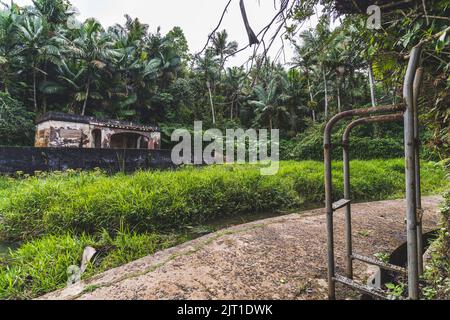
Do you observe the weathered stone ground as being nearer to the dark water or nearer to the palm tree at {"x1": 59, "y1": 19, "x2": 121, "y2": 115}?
the dark water

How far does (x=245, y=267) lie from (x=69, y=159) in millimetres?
7034

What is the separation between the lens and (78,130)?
34.9 feet

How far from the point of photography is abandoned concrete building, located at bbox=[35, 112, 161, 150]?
32.7 feet

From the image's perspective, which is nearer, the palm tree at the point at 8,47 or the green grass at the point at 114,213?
the green grass at the point at 114,213

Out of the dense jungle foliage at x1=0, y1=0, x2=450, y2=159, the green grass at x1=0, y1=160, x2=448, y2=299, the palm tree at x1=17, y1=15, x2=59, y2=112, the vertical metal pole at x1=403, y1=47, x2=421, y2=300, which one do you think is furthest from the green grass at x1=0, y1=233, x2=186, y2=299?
the palm tree at x1=17, y1=15, x2=59, y2=112

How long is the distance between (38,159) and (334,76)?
61.1 feet

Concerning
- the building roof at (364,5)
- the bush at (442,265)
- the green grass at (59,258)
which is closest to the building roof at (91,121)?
the green grass at (59,258)

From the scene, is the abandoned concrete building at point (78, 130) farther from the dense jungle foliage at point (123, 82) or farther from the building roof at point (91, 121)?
the dense jungle foliage at point (123, 82)

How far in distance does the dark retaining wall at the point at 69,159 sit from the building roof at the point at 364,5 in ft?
25.0

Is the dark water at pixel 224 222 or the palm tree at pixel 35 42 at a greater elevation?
the palm tree at pixel 35 42

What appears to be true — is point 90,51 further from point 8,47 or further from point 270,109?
point 270,109

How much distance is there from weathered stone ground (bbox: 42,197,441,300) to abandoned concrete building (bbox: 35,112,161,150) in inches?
375

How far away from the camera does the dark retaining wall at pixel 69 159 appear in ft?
22.2
